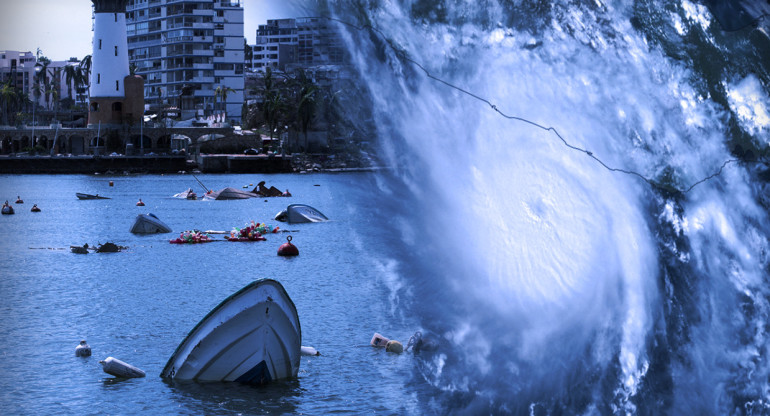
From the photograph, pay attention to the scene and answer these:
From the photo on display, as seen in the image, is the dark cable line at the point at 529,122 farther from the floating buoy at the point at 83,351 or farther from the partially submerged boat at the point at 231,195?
the partially submerged boat at the point at 231,195

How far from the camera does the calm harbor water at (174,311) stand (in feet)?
79.0

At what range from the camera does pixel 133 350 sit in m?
30.0

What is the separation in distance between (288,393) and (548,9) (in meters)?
13.4

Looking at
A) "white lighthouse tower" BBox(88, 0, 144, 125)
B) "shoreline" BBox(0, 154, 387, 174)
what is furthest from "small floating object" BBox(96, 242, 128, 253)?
"white lighthouse tower" BBox(88, 0, 144, 125)

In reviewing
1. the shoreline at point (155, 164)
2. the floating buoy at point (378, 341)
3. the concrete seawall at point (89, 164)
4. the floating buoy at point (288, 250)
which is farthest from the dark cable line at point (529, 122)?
the concrete seawall at point (89, 164)

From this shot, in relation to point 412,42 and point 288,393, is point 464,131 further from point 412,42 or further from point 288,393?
point 288,393

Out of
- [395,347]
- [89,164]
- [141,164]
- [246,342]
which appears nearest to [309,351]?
[395,347]

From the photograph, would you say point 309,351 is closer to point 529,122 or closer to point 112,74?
point 529,122

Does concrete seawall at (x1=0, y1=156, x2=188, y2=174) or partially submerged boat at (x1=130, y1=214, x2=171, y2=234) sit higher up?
Result: concrete seawall at (x1=0, y1=156, x2=188, y2=174)

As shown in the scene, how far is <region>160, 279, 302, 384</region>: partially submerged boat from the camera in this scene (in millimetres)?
23859

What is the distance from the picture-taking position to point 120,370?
1030 inches

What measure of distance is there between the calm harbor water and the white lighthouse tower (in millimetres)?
79403

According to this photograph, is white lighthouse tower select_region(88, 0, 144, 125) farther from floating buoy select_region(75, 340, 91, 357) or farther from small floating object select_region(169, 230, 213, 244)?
floating buoy select_region(75, 340, 91, 357)

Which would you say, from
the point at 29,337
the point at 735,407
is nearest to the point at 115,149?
the point at 29,337
